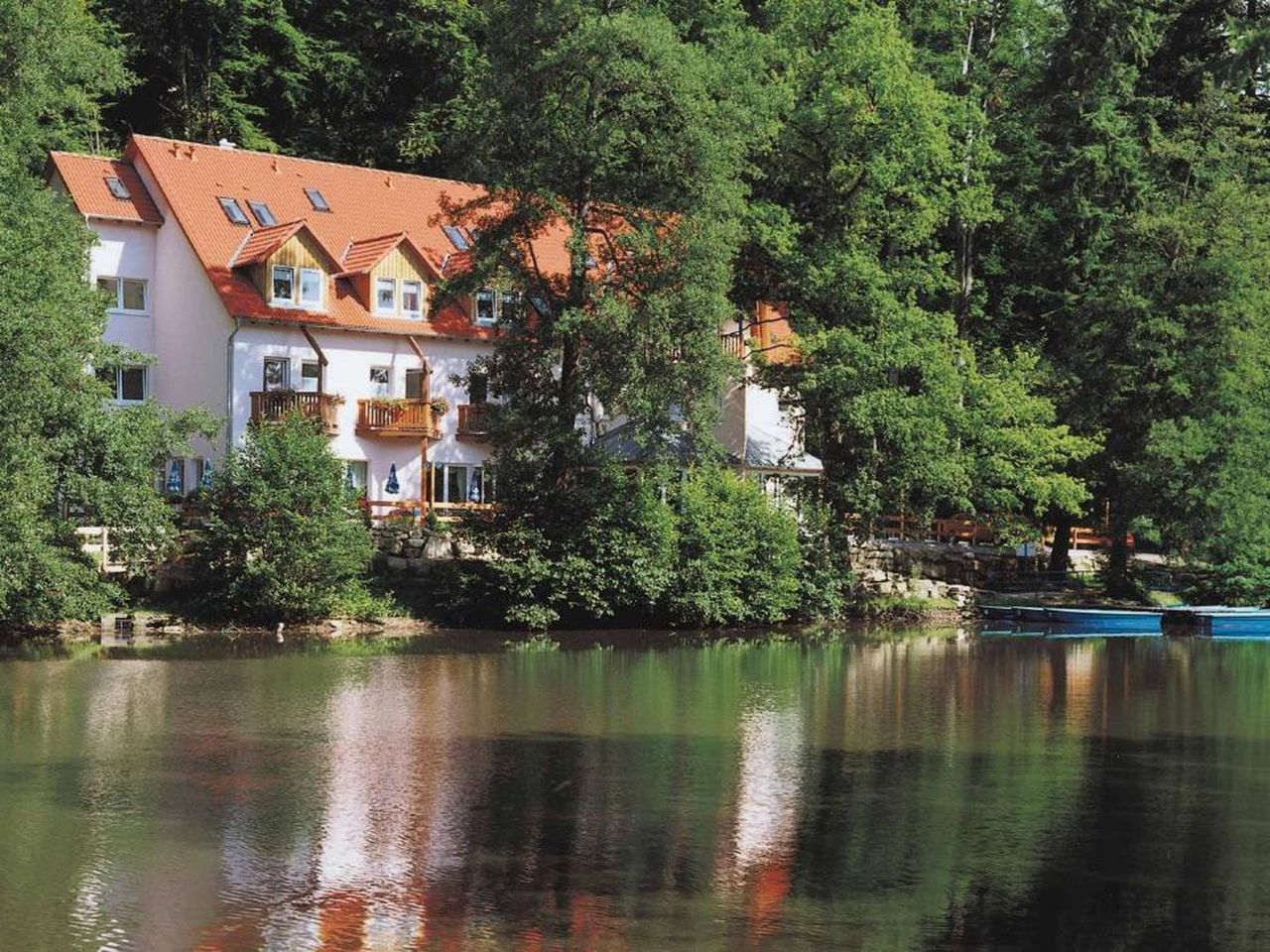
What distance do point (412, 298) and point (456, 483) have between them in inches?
243

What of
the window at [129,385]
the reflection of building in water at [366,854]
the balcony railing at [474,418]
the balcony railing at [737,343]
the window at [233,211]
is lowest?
the reflection of building in water at [366,854]

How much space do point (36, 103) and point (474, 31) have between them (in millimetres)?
26192

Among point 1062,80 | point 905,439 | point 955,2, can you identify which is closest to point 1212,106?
point 1062,80

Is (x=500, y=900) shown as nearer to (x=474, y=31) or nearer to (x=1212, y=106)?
(x=1212, y=106)

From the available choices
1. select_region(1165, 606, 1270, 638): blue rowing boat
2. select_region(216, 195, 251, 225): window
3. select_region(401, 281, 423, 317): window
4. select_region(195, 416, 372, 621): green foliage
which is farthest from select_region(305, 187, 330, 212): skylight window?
select_region(1165, 606, 1270, 638): blue rowing boat

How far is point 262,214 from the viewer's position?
53.3m

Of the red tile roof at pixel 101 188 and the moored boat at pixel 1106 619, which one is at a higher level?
the red tile roof at pixel 101 188

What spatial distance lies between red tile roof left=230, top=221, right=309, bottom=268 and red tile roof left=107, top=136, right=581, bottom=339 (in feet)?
0.80

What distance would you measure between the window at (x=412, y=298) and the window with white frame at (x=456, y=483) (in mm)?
4983

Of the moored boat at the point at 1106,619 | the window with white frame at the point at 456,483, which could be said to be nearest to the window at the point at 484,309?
the window with white frame at the point at 456,483

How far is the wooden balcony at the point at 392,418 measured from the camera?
2046 inches

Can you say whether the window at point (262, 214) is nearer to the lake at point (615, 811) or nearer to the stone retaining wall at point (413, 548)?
the stone retaining wall at point (413, 548)

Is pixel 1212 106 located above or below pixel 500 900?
above

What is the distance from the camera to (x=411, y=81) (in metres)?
68.0
